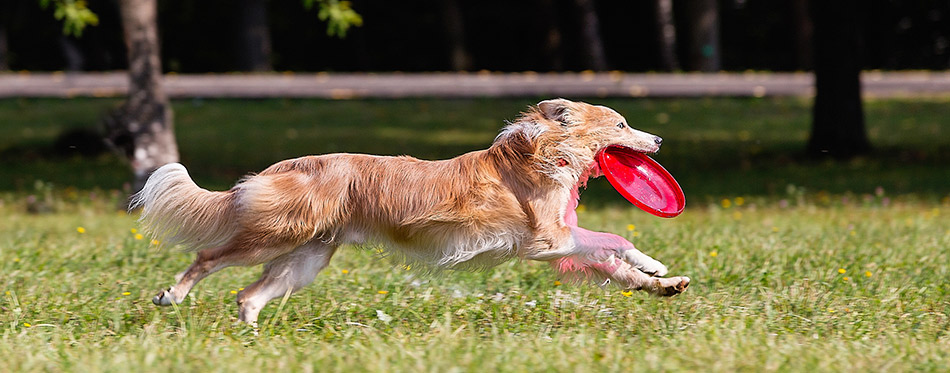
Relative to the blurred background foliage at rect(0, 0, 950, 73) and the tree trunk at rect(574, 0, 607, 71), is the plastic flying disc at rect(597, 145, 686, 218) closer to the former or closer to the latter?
the tree trunk at rect(574, 0, 607, 71)

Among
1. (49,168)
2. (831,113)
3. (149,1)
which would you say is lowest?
(49,168)

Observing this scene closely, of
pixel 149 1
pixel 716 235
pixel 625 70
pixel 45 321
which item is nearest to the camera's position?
pixel 45 321

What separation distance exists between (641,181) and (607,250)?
0.60 metres

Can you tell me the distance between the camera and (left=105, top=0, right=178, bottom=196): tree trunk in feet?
42.9

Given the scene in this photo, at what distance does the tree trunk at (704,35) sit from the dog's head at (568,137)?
2174 centimetres

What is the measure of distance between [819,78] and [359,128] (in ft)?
28.3

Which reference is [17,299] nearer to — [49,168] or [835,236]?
[835,236]

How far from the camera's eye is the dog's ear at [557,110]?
→ 19.9 feet

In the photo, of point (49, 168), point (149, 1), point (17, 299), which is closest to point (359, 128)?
point (49, 168)

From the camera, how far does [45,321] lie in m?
6.24

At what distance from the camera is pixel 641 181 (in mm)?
6422

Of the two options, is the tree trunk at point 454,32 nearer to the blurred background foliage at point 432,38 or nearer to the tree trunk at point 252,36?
the blurred background foliage at point 432,38

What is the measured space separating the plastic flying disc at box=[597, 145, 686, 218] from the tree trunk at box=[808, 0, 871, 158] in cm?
995

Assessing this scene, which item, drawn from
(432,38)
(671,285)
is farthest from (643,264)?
(432,38)
